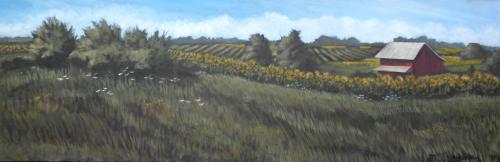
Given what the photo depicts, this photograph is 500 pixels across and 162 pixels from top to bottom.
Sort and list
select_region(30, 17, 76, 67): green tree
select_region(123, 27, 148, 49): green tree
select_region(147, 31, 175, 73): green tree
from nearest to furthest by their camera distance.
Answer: select_region(30, 17, 76, 67): green tree
select_region(123, 27, 148, 49): green tree
select_region(147, 31, 175, 73): green tree

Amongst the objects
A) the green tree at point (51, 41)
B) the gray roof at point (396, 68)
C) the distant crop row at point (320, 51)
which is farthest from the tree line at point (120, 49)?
the gray roof at point (396, 68)

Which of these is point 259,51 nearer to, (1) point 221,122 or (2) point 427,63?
(1) point 221,122

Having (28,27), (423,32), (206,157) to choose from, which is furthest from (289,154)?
(28,27)

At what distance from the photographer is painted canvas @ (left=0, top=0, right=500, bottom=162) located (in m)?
5.69

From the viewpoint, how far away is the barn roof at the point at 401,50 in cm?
672

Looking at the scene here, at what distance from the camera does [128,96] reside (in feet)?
20.3

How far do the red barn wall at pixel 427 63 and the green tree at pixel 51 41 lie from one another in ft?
14.9

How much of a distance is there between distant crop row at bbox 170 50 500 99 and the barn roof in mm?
297

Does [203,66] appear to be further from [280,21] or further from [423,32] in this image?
[423,32]

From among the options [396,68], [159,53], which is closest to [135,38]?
[159,53]

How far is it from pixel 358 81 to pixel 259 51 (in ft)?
4.95

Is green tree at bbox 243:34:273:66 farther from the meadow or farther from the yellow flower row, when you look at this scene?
the yellow flower row

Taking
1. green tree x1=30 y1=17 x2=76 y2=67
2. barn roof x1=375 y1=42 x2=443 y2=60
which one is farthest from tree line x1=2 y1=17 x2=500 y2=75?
barn roof x1=375 y1=42 x2=443 y2=60

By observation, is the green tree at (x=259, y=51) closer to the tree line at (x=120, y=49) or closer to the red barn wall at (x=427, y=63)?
the tree line at (x=120, y=49)
